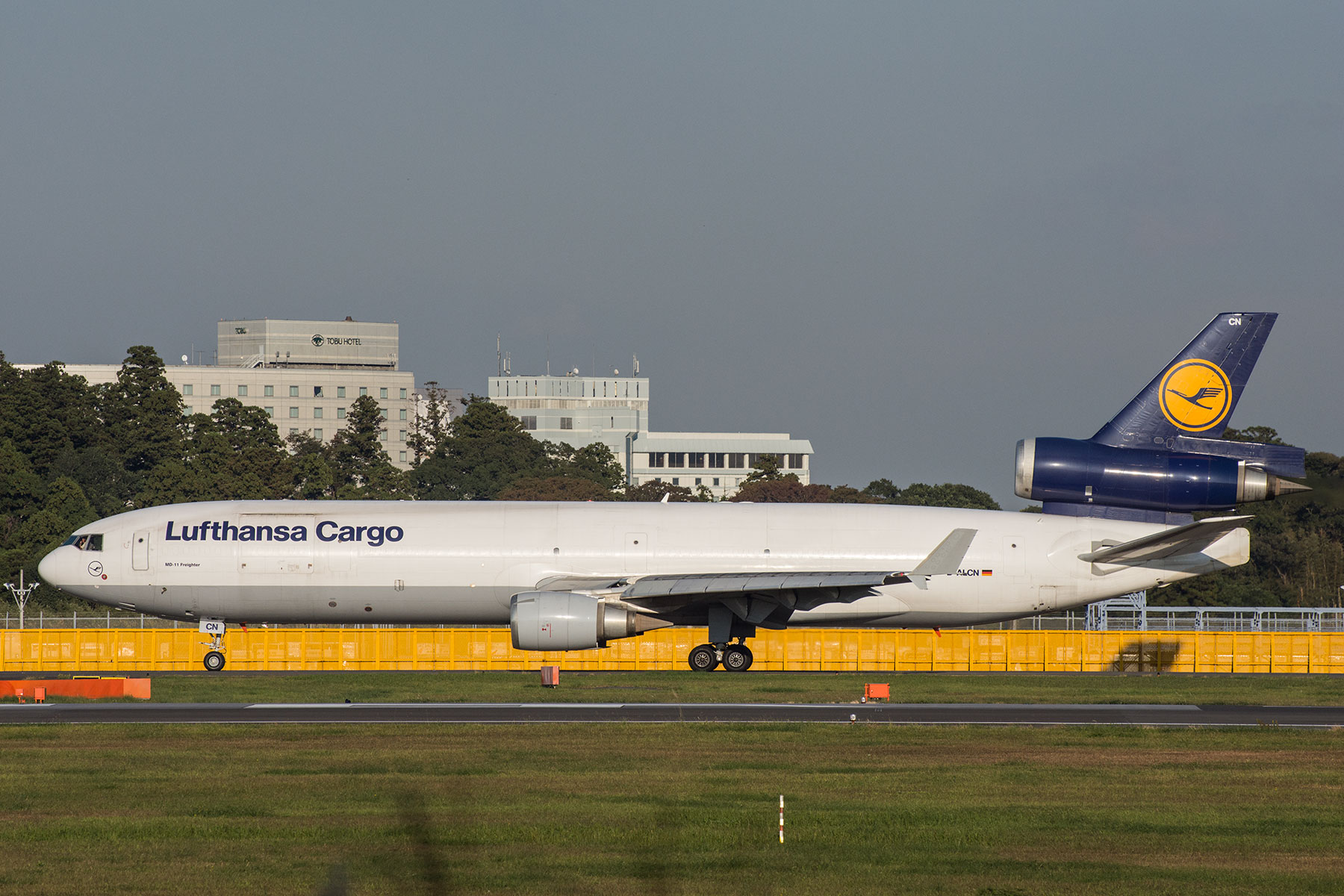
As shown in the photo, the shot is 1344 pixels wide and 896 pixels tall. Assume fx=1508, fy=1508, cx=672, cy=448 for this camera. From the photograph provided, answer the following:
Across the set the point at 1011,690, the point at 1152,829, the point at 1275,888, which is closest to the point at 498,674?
the point at 1011,690

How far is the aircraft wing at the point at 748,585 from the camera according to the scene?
41.1 meters

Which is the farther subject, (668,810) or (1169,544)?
(1169,544)

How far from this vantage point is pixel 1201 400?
145ft

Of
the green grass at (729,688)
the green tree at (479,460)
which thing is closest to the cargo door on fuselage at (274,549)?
the green grass at (729,688)

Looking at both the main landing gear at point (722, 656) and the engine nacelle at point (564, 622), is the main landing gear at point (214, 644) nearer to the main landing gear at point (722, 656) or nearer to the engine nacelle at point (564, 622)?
the engine nacelle at point (564, 622)

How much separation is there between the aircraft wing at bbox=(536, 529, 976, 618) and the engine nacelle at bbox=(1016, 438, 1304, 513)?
366 centimetres

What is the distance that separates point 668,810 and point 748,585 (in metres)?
19.7

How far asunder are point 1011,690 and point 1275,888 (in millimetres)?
25330

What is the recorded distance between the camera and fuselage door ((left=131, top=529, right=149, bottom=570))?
147 ft

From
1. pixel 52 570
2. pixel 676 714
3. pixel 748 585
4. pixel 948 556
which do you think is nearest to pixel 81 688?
pixel 52 570

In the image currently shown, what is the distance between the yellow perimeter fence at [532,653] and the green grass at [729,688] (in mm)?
2048

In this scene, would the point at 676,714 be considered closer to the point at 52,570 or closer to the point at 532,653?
the point at 532,653

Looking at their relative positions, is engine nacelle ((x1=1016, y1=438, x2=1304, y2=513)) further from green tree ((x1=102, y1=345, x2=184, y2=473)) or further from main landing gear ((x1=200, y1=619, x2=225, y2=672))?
green tree ((x1=102, y1=345, x2=184, y2=473))

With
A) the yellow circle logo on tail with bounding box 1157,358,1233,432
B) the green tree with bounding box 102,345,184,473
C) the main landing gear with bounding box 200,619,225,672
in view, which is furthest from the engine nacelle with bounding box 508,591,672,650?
the green tree with bounding box 102,345,184,473
